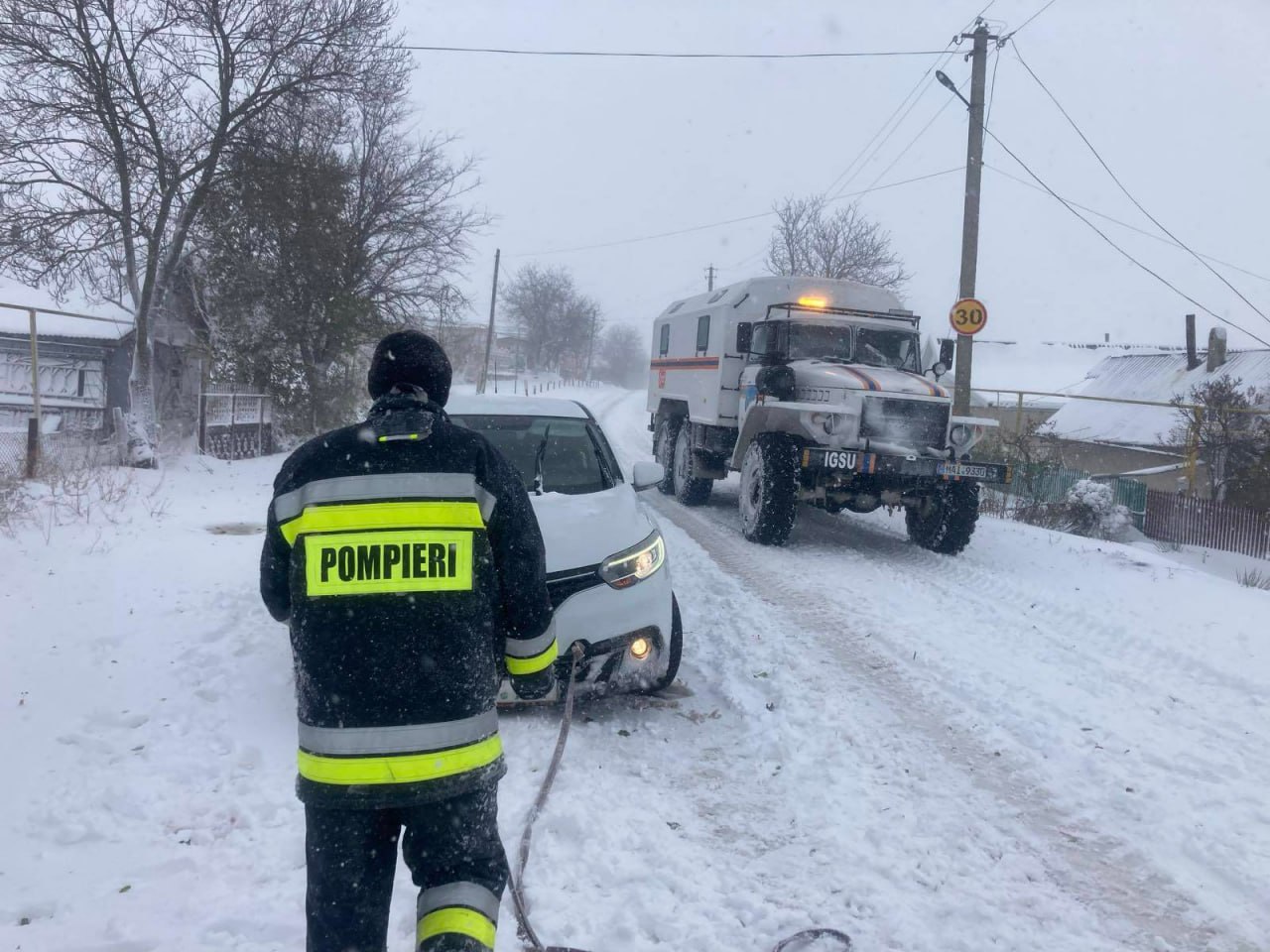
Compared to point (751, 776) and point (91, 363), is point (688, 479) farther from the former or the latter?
point (91, 363)

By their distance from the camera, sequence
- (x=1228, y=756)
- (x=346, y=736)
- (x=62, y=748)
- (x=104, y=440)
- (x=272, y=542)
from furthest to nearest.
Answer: (x=104, y=440) → (x=1228, y=756) → (x=62, y=748) → (x=272, y=542) → (x=346, y=736)

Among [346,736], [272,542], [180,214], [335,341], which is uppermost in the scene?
[180,214]

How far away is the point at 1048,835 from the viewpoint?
11.8 feet

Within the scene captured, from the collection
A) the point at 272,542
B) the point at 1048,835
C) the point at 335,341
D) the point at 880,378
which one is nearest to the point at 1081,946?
the point at 1048,835

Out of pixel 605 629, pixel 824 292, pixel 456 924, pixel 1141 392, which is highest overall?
pixel 1141 392

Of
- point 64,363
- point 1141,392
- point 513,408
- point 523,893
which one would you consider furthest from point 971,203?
point 1141,392

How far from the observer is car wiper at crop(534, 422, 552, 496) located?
538 centimetres

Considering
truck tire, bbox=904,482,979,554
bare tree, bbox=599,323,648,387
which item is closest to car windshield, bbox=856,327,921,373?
truck tire, bbox=904,482,979,554

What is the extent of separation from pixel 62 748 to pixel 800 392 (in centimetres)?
747

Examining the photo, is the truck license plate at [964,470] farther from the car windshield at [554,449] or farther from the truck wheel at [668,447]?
the truck wheel at [668,447]

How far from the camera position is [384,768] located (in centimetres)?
195

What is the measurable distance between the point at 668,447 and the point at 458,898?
12.2m

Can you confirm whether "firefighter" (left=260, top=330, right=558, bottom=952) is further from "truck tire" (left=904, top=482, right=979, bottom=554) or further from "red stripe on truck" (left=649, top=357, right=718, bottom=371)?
"red stripe on truck" (left=649, top=357, right=718, bottom=371)

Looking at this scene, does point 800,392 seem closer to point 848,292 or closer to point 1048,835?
point 848,292
